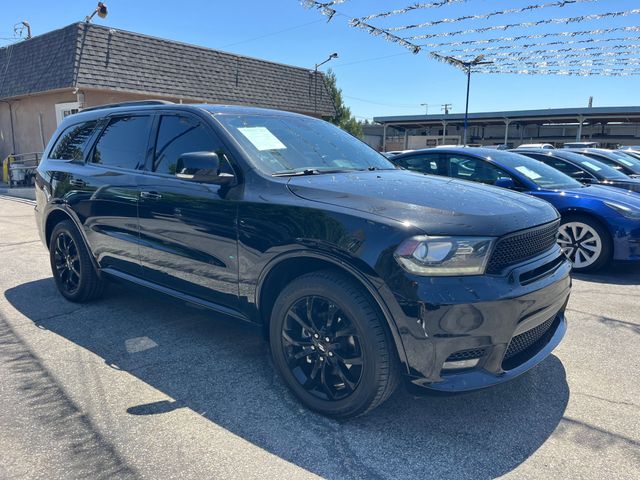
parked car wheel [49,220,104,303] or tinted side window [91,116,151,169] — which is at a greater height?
tinted side window [91,116,151,169]

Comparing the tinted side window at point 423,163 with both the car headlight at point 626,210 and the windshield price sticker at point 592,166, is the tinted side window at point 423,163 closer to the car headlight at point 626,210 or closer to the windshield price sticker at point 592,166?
the car headlight at point 626,210

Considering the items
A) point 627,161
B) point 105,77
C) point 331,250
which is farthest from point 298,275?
point 105,77

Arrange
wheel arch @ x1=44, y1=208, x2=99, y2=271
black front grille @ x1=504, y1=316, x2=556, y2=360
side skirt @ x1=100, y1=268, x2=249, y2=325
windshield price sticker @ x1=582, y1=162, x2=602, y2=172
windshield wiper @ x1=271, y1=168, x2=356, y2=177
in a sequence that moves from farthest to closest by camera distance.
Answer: windshield price sticker @ x1=582, y1=162, x2=602, y2=172
wheel arch @ x1=44, y1=208, x2=99, y2=271
side skirt @ x1=100, y1=268, x2=249, y2=325
windshield wiper @ x1=271, y1=168, x2=356, y2=177
black front grille @ x1=504, y1=316, x2=556, y2=360

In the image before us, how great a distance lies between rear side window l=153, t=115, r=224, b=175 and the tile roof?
12.0 metres

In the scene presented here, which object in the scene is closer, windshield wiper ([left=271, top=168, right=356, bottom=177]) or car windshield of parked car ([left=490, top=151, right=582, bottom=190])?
windshield wiper ([left=271, top=168, right=356, bottom=177])

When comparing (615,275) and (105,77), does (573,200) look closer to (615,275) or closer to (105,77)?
(615,275)

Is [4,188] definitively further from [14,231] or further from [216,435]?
[216,435]

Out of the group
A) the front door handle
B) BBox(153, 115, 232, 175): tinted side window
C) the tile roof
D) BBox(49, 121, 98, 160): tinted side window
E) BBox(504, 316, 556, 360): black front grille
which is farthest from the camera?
the tile roof

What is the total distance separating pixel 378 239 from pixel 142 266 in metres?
2.23

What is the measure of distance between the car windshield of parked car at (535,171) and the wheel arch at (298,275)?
14.2 feet

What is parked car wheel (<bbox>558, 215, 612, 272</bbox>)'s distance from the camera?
5797mm

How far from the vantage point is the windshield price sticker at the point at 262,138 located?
3303mm

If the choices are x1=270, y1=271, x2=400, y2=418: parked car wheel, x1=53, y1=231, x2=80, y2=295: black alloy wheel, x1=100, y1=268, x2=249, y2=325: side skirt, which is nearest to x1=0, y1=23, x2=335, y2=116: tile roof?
x1=53, y1=231, x2=80, y2=295: black alloy wheel

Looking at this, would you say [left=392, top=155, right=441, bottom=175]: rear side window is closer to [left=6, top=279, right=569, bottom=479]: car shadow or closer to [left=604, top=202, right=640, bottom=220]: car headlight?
[left=604, top=202, right=640, bottom=220]: car headlight
